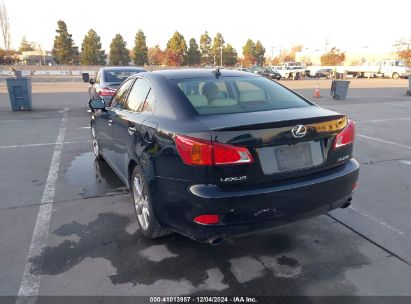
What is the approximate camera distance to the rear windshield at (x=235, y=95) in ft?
10.6

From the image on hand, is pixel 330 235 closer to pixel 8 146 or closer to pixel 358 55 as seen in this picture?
pixel 8 146

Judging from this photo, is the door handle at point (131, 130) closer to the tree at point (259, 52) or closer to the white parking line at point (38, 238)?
the white parking line at point (38, 238)

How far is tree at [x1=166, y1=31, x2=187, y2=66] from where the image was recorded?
6812 cm

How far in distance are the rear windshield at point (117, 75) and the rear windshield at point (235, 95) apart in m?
7.07

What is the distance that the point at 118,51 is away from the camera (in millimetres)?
67625

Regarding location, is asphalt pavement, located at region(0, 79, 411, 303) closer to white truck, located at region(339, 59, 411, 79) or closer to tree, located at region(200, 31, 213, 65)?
white truck, located at region(339, 59, 411, 79)

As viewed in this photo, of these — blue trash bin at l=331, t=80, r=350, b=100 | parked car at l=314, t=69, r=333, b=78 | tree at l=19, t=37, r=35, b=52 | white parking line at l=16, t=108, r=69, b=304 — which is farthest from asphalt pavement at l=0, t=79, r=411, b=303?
tree at l=19, t=37, r=35, b=52

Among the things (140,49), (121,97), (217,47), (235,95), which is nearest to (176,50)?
(140,49)

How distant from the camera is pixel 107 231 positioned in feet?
12.3

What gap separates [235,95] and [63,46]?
70136mm

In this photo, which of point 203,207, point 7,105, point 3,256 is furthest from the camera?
point 7,105

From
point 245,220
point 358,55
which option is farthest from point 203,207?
point 358,55

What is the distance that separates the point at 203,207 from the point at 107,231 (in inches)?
61.1

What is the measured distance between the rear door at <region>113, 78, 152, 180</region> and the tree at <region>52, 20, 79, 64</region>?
68806 mm
